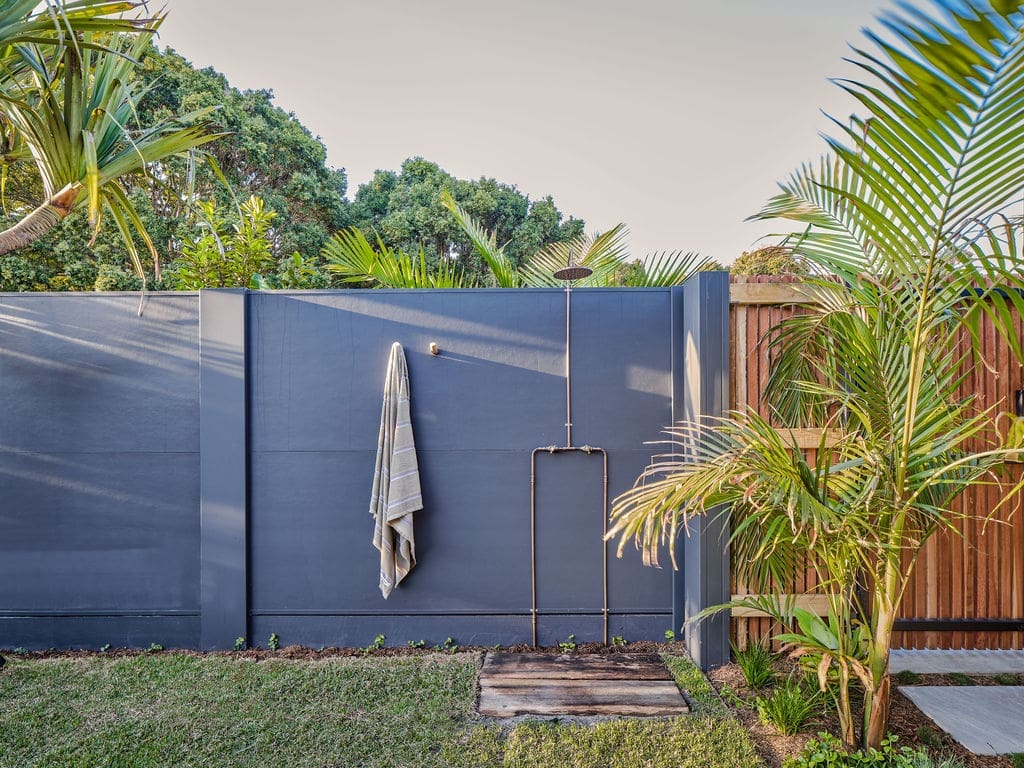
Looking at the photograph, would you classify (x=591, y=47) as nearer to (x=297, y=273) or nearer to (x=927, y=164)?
(x=297, y=273)

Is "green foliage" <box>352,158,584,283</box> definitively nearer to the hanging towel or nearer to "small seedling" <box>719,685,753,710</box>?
the hanging towel

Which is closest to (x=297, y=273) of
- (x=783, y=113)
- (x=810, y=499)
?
(x=810, y=499)

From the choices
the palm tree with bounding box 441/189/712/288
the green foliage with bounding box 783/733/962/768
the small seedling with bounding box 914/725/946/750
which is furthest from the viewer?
the palm tree with bounding box 441/189/712/288

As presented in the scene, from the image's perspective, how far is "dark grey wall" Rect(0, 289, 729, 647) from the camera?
3074 mm

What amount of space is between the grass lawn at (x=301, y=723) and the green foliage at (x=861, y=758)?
0.69ft

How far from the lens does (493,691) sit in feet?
8.35

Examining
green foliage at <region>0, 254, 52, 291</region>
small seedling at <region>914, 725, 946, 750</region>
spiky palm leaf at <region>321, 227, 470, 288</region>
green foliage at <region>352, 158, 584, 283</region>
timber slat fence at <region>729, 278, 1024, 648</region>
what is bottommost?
small seedling at <region>914, 725, 946, 750</region>

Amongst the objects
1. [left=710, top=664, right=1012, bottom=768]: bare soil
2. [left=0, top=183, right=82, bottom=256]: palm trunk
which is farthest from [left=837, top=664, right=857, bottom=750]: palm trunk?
[left=0, top=183, right=82, bottom=256]: palm trunk

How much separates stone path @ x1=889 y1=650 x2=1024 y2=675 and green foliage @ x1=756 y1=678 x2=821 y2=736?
2.69 ft

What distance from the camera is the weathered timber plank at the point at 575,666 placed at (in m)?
2.70

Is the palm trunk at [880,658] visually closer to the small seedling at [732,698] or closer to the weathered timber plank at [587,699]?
the small seedling at [732,698]

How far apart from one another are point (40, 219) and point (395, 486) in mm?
1990

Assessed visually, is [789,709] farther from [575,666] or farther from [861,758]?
[575,666]

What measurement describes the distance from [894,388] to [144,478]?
3834mm
